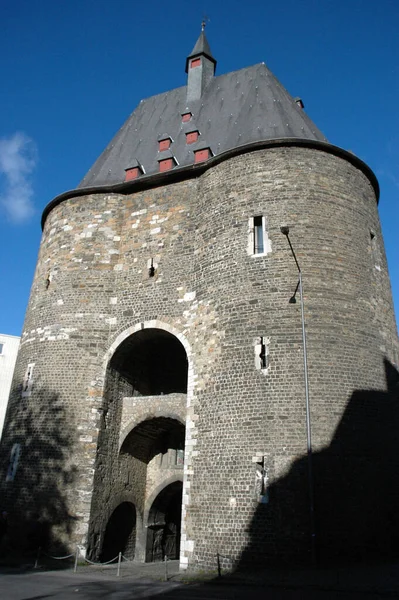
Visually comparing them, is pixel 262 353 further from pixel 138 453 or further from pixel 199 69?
pixel 199 69

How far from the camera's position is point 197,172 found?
57.1 ft

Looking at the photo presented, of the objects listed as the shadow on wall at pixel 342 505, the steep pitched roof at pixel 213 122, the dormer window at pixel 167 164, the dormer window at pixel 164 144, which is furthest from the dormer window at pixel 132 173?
the shadow on wall at pixel 342 505

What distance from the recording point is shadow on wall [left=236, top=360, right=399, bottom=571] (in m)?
11.3

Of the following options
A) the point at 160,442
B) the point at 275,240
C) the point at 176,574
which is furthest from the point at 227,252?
the point at 176,574

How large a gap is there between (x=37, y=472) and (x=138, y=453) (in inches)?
129

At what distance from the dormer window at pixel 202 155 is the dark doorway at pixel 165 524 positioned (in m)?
10.5

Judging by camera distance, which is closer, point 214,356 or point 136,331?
point 214,356

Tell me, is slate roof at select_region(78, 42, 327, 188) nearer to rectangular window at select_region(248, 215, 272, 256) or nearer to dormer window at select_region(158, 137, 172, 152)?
dormer window at select_region(158, 137, 172, 152)

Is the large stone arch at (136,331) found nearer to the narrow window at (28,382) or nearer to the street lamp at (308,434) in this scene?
the narrow window at (28,382)

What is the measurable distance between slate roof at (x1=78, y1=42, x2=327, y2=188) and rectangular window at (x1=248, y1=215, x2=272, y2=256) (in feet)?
9.25

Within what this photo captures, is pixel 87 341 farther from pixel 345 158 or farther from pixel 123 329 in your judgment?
pixel 345 158

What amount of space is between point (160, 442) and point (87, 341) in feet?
13.6

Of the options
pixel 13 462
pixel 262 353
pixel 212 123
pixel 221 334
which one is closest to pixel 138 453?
pixel 13 462

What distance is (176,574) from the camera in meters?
12.3
